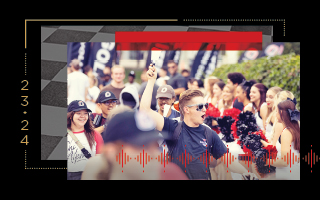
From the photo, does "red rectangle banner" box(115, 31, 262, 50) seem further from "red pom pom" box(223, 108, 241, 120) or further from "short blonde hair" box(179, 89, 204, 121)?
"red pom pom" box(223, 108, 241, 120)

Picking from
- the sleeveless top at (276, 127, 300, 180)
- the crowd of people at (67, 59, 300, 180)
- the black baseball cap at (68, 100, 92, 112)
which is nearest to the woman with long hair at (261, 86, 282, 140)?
the crowd of people at (67, 59, 300, 180)

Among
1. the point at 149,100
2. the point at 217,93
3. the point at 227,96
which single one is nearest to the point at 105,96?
the point at 149,100

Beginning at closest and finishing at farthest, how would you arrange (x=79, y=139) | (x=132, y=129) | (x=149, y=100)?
(x=132, y=129), (x=149, y=100), (x=79, y=139)

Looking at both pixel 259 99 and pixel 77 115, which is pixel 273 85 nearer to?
pixel 259 99

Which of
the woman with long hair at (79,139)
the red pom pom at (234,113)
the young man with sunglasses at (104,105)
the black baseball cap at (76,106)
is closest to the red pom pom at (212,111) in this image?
the red pom pom at (234,113)

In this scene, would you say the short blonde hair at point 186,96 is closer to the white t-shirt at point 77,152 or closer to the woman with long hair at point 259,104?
the woman with long hair at point 259,104

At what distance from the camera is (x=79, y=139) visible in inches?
180

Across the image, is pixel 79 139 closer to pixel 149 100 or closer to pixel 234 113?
pixel 149 100

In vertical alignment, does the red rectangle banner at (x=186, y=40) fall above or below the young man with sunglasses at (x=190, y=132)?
above

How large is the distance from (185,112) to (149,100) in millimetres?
427

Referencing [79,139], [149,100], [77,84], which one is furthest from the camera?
[77,84]

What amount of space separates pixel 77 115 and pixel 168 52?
1.28 m

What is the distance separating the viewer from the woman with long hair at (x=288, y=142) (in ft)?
15.2

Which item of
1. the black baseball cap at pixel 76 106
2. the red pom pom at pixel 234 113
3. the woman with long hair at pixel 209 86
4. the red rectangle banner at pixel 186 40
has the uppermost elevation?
the red rectangle banner at pixel 186 40
